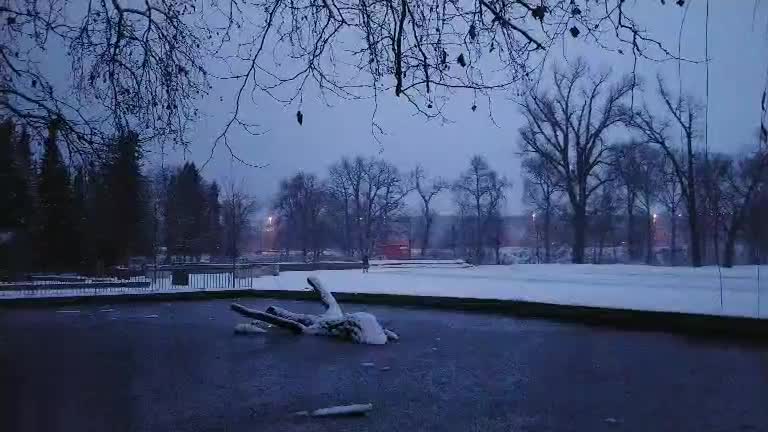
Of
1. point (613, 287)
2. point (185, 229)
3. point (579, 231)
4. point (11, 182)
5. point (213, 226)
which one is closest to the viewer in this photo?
point (11, 182)

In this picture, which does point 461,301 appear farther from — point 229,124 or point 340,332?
point 229,124

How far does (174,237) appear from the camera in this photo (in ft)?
160

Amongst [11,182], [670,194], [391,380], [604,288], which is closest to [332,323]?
[391,380]

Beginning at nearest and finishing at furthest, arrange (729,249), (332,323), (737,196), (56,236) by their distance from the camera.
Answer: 1. (332,323)
2. (737,196)
3. (56,236)
4. (729,249)

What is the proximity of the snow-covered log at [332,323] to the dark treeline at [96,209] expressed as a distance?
12.4ft

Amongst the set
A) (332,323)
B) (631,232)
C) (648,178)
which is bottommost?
(332,323)

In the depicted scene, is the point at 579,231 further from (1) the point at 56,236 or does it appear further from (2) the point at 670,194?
(1) the point at 56,236

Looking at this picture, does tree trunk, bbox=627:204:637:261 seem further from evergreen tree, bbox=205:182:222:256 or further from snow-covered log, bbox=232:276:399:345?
snow-covered log, bbox=232:276:399:345

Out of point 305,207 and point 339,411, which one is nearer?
point 339,411

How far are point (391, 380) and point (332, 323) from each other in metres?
5.36

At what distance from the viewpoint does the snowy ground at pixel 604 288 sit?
18.8 metres

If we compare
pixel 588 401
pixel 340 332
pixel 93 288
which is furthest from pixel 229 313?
pixel 588 401

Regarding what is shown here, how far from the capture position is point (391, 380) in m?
9.63

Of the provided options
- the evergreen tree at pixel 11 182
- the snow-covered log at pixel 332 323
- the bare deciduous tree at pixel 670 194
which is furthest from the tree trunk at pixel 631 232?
the evergreen tree at pixel 11 182
